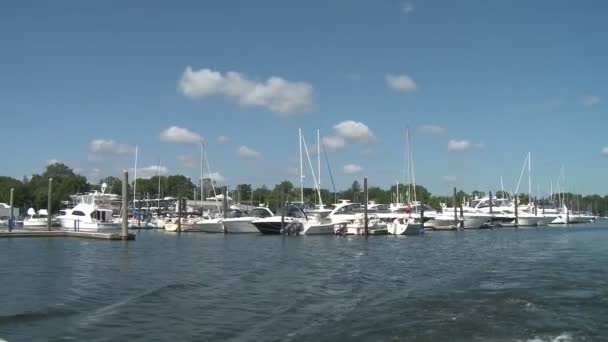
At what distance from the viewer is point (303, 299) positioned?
22719mm

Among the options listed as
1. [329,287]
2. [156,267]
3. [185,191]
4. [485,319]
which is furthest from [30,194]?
[485,319]

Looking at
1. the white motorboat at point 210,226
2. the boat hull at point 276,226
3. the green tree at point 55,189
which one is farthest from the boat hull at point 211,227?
the green tree at point 55,189

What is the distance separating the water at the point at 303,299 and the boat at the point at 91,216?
3484 cm

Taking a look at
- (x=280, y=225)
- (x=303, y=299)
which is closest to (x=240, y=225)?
(x=280, y=225)

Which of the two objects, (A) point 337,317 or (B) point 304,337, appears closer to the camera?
(B) point 304,337

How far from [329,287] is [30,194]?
14284 centimetres

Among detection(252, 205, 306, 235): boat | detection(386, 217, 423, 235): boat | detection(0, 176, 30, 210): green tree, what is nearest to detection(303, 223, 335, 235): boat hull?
detection(252, 205, 306, 235): boat

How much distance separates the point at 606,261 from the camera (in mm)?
36031

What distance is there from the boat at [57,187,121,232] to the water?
34.8 metres

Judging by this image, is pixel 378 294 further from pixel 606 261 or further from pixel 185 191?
pixel 185 191

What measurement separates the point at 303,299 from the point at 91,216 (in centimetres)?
5902

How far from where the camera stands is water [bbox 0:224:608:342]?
16859mm

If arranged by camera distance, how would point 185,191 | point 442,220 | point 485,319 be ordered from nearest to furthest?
point 485,319, point 442,220, point 185,191

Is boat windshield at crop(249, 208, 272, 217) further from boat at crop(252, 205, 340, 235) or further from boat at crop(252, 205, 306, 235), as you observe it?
boat at crop(252, 205, 340, 235)
